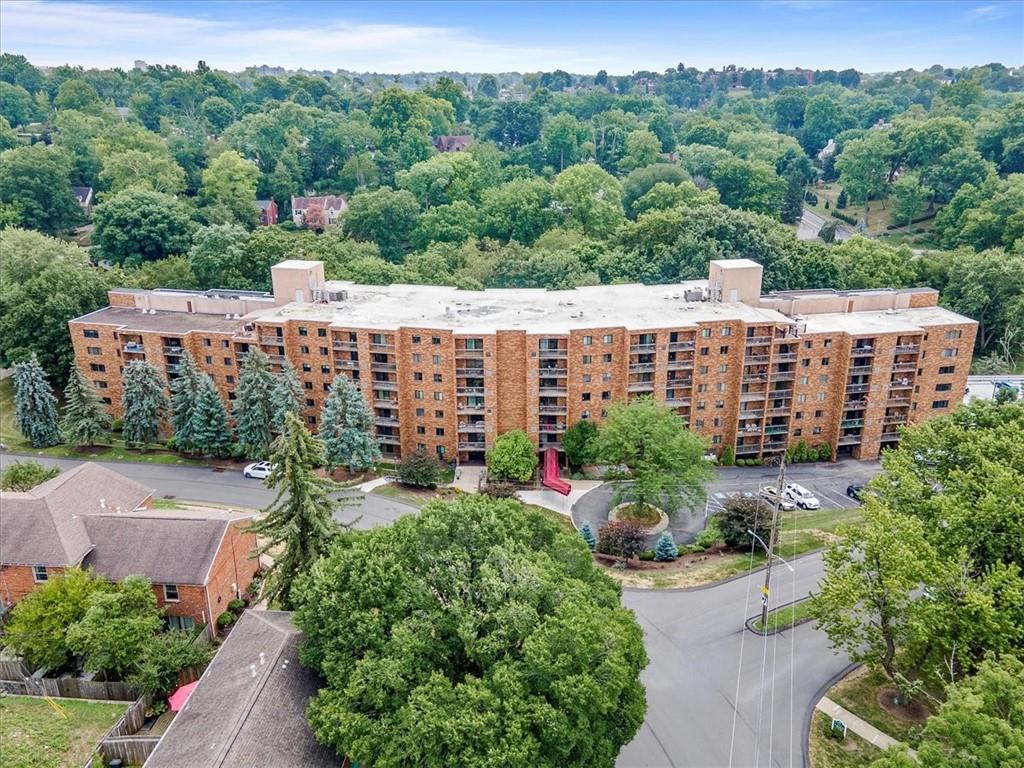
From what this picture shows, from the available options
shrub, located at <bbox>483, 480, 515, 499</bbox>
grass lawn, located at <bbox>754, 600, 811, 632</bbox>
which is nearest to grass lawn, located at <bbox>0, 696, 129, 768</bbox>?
shrub, located at <bbox>483, 480, 515, 499</bbox>

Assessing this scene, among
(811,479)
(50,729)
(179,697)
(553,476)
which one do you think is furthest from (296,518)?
(811,479)

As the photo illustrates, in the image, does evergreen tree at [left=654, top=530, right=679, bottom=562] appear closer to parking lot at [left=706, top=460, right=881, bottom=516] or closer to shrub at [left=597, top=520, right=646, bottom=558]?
shrub at [left=597, top=520, right=646, bottom=558]

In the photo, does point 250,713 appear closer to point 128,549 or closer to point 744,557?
point 128,549

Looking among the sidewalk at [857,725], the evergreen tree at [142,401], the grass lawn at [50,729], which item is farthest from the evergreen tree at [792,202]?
the grass lawn at [50,729]

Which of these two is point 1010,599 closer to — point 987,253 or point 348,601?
point 348,601

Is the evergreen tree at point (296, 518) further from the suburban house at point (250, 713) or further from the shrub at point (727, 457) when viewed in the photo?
the shrub at point (727, 457)
